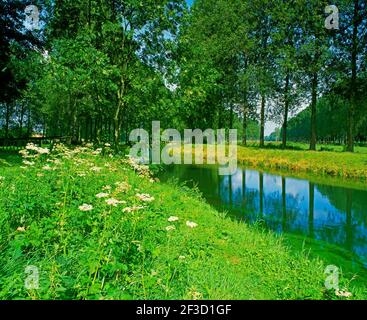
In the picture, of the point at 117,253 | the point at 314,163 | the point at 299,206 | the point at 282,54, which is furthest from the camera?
the point at 282,54

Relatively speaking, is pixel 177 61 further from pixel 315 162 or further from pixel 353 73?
pixel 353 73

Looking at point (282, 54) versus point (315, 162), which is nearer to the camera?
point (315, 162)

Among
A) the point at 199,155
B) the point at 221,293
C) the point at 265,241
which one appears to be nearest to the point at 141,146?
the point at 265,241

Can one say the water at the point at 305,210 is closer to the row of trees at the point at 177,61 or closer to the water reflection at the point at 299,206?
the water reflection at the point at 299,206

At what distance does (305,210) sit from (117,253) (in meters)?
14.0

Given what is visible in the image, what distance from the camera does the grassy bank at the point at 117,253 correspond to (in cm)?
Result: 449

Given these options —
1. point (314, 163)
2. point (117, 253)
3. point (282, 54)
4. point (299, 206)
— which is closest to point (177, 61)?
point (299, 206)

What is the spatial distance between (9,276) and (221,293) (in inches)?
116

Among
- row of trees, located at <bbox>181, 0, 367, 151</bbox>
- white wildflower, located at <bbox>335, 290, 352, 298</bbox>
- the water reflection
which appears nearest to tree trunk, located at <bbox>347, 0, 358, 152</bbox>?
row of trees, located at <bbox>181, 0, 367, 151</bbox>

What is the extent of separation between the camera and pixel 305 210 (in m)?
17.2

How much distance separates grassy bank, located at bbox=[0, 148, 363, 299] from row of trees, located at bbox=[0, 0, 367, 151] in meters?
9.77

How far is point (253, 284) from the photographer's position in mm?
6555

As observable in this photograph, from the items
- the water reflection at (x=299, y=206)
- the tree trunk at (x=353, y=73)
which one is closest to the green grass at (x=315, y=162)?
the water reflection at (x=299, y=206)

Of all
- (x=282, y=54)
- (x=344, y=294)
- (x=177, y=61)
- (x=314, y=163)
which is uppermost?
(x=282, y=54)
